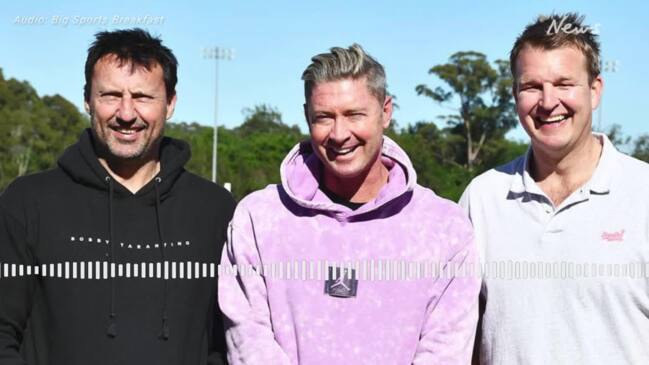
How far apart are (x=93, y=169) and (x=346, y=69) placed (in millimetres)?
1281

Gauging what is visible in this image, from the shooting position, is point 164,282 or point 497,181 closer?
point 164,282

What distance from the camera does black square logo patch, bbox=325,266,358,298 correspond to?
12.8 ft

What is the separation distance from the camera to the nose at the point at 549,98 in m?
4.02

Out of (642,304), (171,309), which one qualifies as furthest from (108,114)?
(642,304)

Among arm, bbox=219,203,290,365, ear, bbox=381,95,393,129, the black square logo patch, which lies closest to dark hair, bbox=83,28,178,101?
arm, bbox=219,203,290,365

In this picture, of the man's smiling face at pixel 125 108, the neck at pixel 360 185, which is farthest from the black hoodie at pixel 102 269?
the neck at pixel 360 185

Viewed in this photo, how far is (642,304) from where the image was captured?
389cm

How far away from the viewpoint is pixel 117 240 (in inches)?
160

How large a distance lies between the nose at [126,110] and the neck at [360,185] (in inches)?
37.8

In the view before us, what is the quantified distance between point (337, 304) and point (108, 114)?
139cm

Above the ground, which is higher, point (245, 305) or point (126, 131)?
point (126, 131)

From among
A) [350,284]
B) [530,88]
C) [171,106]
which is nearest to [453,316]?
Result: [350,284]

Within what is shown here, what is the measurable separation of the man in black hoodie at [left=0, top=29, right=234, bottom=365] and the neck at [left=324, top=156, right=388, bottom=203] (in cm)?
61

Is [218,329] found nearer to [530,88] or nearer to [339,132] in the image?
[339,132]
